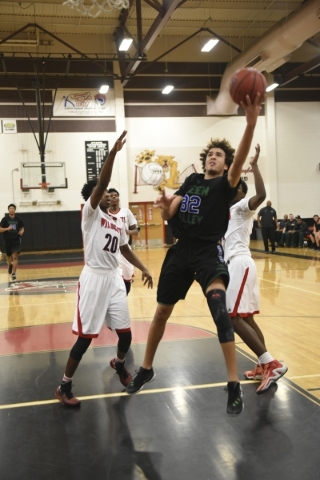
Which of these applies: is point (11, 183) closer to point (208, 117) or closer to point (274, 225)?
point (208, 117)

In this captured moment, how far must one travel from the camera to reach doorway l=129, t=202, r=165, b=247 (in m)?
23.7

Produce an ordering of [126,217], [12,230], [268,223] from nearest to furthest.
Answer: [126,217]
[12,230]
[268,223]

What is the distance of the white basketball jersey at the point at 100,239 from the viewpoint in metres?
4.22

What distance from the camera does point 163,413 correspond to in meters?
3.86

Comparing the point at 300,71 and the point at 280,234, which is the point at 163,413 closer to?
the point at 280,234

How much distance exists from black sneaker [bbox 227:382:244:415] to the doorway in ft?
66.7

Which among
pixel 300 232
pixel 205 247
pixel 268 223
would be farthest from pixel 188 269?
pixel 300 232

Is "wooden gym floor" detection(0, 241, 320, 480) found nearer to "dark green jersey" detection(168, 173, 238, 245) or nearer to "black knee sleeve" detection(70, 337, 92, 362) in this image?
"black knee sleeve" detection(70, 337, 92, 362)

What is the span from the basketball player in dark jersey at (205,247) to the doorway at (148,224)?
1987 cm

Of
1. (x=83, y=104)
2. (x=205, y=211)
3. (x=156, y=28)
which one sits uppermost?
(x=156, y=28)

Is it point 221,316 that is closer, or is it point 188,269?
point 221,316

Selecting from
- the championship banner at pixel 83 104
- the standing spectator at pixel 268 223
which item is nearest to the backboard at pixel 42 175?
the championship banner at pixel 83 104

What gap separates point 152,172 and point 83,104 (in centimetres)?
429

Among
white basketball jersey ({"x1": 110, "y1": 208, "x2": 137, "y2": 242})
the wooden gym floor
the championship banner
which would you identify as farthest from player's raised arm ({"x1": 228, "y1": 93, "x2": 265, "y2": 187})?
the championship banner
